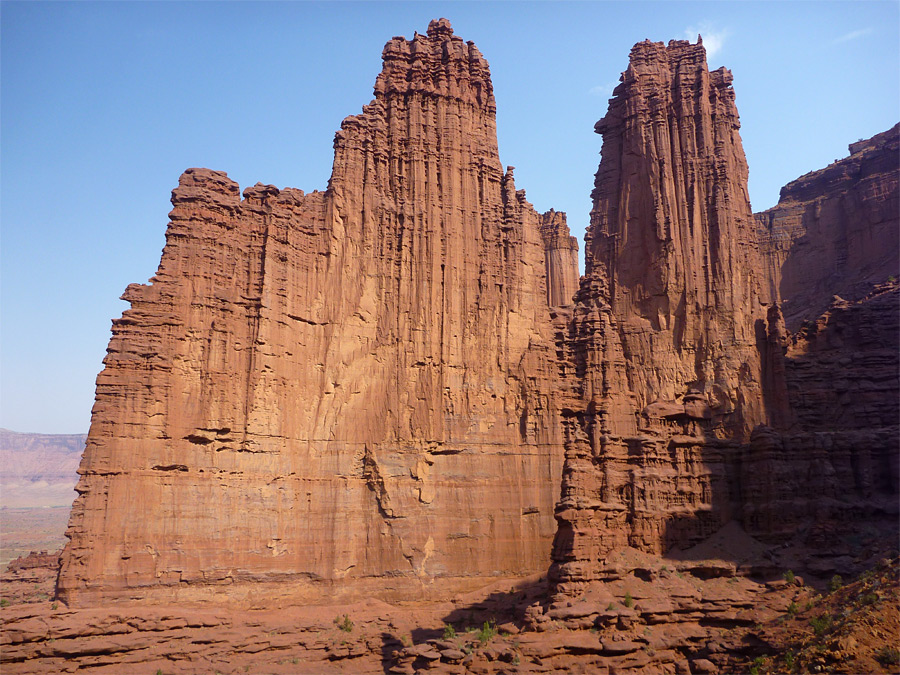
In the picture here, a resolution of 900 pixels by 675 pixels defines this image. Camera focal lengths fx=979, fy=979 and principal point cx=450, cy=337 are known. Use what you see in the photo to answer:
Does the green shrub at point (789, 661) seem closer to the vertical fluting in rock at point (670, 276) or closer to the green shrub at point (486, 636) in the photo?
the green shrub at point (486, 636)

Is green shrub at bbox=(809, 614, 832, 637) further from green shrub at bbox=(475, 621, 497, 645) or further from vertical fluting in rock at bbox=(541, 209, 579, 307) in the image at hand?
vertical fluting in rock at bbox=(541, 209, 579, 307)

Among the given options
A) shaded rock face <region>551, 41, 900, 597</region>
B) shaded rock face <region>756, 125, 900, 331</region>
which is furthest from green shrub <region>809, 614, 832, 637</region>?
shaded rock face <region>756, 125, 900, 331</region>

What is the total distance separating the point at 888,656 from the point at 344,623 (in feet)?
82.9

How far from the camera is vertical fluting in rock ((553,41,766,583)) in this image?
172ft

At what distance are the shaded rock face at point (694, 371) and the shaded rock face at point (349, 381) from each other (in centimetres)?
514

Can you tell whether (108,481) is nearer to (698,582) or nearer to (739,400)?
(698,582)

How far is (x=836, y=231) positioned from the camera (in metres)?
78.6

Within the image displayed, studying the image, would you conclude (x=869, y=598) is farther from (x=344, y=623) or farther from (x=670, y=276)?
(x=670, y=276)

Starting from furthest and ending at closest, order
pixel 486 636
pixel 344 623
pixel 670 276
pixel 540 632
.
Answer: pixel 670 276, pixel 344 623, pixel 486 636, pixel 540 632

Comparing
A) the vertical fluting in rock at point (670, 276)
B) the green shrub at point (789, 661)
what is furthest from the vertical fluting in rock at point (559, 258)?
the green shrub at point (789, 661)

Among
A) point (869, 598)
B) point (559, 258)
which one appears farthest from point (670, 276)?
point (869, 598)

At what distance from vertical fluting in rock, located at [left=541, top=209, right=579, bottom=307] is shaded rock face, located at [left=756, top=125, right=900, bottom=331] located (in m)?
16.6

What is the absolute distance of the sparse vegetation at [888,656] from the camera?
30.1 m

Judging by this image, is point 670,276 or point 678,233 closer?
point 670,276
